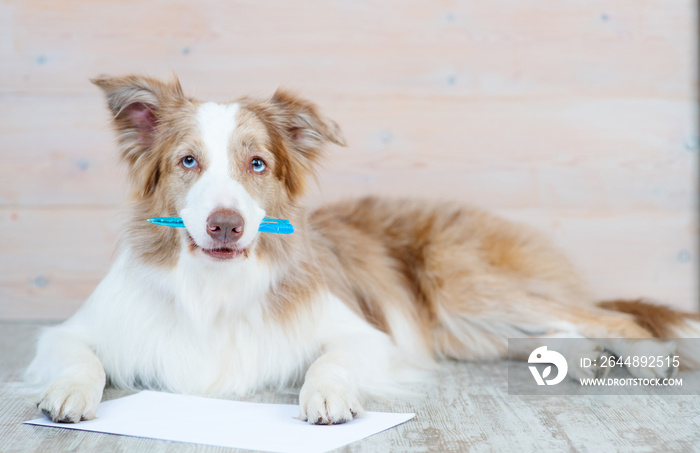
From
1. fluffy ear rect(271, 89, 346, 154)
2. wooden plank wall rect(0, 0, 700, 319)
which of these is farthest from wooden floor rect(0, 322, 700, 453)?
wooden plank wall rect(0, 0, 700, 319)

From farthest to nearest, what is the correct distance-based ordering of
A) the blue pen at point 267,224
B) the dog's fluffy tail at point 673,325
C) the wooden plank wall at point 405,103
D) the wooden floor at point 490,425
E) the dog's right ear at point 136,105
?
the wooden plank wall at point 405,103, the dog's fluffy tail at point 673,325, the dog's right ear at point 136,105, the blue pen at point 267,224, the wooden floor at point 490,425

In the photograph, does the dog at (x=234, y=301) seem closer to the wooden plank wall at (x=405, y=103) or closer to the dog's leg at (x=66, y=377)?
the dog's leg at (x=66, y=377)

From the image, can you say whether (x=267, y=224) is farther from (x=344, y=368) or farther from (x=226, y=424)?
Answer: (x=226, y=424)

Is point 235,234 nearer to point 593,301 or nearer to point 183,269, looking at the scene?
point 183,269

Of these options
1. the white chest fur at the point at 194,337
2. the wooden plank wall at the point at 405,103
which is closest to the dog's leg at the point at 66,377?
the white chest fur at the point at 194,337

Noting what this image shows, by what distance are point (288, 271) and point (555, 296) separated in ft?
3.81

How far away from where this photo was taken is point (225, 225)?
2.09 m

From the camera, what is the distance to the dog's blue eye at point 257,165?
2.35m

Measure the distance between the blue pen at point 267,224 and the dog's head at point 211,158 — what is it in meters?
0.03

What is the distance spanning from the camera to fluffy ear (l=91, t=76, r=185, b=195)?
2.41m

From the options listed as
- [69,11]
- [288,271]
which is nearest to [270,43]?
[69,11]

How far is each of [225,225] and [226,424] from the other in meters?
0.56

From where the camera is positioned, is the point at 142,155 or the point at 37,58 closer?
the point at 142,155

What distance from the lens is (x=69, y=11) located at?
3.63 m
